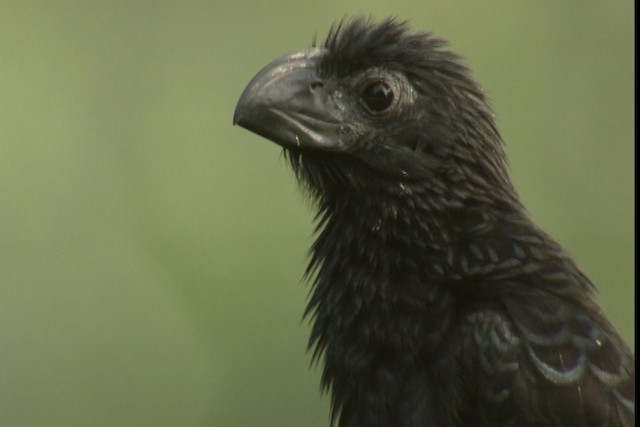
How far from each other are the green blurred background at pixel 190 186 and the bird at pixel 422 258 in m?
2.85

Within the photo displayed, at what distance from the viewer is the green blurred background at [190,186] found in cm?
911

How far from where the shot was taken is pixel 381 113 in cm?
593

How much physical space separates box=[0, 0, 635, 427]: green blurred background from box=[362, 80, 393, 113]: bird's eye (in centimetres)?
291

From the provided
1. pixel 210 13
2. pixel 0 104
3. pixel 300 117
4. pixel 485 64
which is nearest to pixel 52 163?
pixel 0 104

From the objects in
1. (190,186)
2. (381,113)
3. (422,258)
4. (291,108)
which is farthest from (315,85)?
(190,186)

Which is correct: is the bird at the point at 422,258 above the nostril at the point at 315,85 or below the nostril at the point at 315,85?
below

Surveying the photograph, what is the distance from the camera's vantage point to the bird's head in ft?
19.3

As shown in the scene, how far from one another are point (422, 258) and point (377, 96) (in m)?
0.60

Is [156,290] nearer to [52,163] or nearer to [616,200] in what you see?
[52,163]

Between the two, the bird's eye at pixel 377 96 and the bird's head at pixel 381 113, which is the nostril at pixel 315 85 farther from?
the bird's eye at pixel 377 96

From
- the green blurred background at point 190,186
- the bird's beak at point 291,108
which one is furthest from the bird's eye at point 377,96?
the green blurred background at point 190,186

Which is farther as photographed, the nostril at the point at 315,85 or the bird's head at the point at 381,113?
the nostril at the point at 315,85

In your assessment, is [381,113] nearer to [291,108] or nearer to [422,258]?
[291,108]

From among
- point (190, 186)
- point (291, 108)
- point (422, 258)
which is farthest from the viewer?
point (190, 186)
